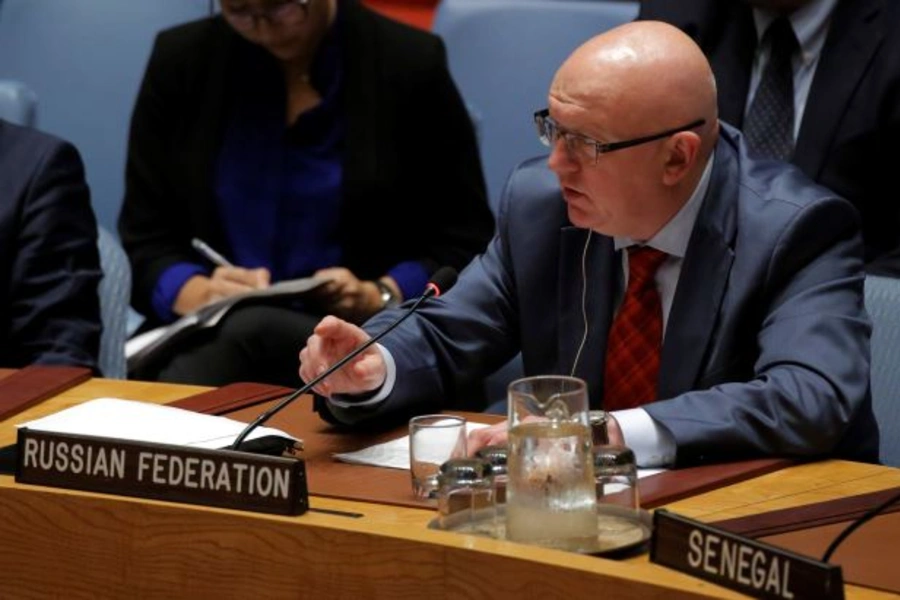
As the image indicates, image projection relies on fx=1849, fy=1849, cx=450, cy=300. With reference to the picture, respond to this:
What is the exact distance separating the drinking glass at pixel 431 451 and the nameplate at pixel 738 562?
374mm

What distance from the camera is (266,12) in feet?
10.9

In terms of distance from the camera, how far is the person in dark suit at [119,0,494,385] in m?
3.47

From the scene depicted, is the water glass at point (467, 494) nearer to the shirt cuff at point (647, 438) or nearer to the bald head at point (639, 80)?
the shirt cuff at point (647, 438)

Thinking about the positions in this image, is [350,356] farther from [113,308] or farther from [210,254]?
[210,254]

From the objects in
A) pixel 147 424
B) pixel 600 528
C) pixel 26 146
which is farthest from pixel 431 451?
pixel 26 146

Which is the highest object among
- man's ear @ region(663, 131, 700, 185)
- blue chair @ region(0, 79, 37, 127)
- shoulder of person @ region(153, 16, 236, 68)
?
man's ear @ region(663, 131, 700, 185)

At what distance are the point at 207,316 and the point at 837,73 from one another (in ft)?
3.86

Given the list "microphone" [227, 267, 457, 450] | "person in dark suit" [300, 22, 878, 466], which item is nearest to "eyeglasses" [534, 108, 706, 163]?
"person in dark suit" [300, 22, 878, 466]

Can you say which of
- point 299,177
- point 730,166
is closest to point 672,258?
point 730,166

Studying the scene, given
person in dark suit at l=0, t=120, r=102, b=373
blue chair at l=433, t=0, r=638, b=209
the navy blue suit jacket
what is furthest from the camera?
blue chair at l=433, t=0, r=638, b=209

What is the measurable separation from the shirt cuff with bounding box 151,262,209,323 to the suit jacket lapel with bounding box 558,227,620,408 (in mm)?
1205

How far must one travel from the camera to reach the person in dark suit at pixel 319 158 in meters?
3.47

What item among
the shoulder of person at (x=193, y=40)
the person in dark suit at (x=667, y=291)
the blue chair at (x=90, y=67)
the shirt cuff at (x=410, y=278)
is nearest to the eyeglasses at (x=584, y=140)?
the person in dark suit at (x=667, y=291)

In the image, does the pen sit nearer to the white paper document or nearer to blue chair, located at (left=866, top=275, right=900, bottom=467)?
the white paper document
